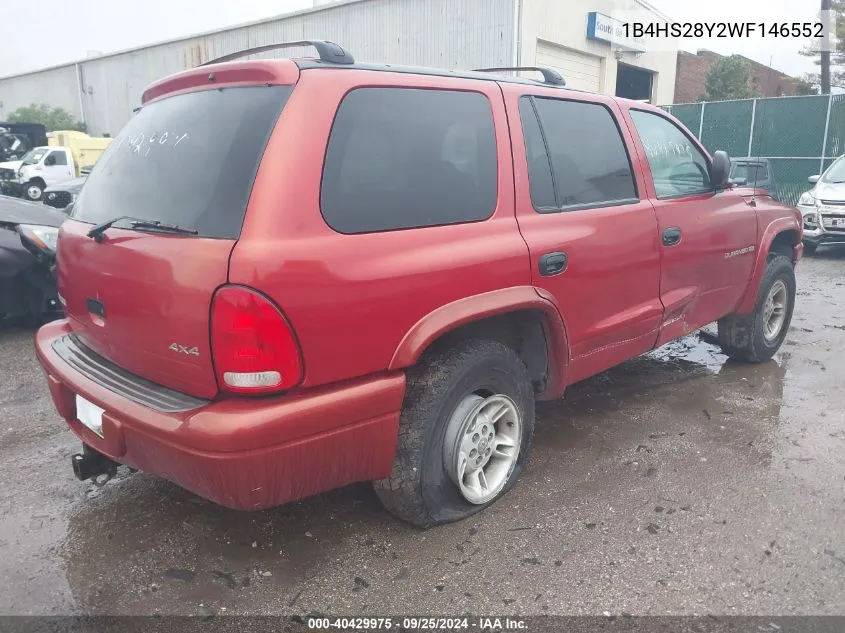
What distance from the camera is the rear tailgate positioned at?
215 centimetres

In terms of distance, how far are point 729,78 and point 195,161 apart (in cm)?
3415

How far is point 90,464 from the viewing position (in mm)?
2791

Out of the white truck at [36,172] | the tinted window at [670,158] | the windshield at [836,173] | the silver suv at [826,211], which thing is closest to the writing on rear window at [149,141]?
the tinted window at [670,158]

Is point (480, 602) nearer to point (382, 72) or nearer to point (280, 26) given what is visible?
point (382, 72)

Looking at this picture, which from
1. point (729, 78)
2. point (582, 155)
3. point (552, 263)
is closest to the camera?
point (552, 263)

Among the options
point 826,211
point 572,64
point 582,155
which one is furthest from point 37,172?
point 582,155

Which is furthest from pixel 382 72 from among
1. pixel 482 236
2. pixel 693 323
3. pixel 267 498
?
pixel 693 323

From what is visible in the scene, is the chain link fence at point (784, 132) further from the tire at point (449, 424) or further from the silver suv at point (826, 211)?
the tire at point (449, 424)

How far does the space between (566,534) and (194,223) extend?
1.89 m

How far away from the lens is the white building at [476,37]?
1823cm

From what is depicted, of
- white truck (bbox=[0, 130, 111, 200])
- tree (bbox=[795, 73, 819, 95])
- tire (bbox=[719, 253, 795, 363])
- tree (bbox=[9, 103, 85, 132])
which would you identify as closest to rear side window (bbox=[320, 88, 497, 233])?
tire (bbox=[719, 253, 795, 363])

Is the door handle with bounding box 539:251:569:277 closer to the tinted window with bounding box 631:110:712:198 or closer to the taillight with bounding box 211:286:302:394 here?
the tinted window with bounding box 631:110:712:198

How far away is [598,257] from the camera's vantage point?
3141 mm

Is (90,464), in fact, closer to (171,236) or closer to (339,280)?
(171,236)
